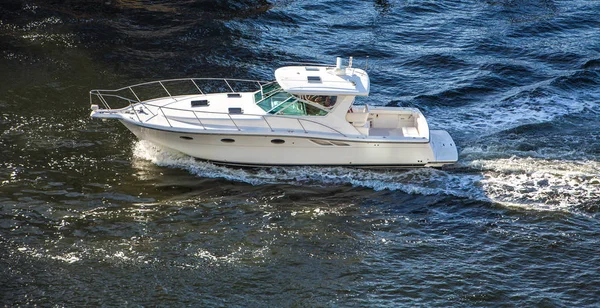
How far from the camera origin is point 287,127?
2069 cm

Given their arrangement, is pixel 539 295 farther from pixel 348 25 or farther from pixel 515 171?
pixel 348 25

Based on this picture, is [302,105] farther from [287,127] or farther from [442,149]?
[442,149]

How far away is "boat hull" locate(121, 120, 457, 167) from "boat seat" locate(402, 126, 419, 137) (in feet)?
2.29

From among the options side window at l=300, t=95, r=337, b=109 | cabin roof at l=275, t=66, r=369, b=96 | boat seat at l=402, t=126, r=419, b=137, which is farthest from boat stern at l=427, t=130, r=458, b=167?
side window at l=300, t=95, r=337, b=109

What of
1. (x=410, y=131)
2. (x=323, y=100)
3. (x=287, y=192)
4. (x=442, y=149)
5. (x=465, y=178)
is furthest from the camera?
(x=410, y=131)

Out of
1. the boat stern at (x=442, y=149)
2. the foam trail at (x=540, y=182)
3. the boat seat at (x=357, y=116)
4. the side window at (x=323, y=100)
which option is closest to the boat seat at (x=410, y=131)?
the boat stern at (x=442, y=149)

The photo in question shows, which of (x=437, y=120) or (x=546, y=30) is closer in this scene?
(x=437, y=120)

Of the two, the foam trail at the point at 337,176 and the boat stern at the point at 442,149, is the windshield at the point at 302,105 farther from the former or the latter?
the boat stern at the point at 442,149

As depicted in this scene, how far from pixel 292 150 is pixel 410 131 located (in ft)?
12.9

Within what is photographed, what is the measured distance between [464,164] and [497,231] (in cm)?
384

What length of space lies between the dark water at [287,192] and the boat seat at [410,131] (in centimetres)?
127

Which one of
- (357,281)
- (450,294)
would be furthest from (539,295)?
(357,281)

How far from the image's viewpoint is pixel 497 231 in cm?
1866

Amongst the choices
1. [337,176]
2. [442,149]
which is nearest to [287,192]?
[337,176]
